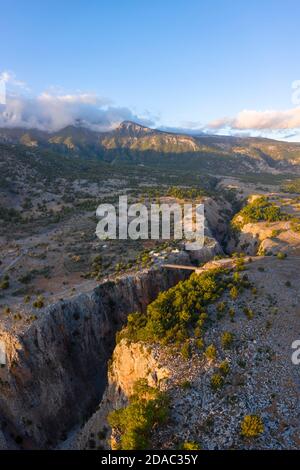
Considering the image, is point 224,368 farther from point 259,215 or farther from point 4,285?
point 259,215

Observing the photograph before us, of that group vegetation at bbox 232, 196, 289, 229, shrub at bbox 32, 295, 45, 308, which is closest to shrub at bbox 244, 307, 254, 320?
shrub at bbox 32, 295, 45, 308

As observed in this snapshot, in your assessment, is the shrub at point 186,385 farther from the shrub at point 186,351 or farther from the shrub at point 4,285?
the shrub at point 4,285

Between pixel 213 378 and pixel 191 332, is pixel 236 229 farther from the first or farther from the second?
pixel 213 378

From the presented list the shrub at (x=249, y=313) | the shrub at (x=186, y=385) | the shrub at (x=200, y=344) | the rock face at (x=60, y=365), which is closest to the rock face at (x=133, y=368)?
the shrub at (x=186, y=385)

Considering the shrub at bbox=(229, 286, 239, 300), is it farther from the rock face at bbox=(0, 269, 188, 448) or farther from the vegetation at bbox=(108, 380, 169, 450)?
the vegetation at bbox=(108, 380, 169, 450)

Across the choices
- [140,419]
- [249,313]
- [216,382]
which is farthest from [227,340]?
[140,419]
